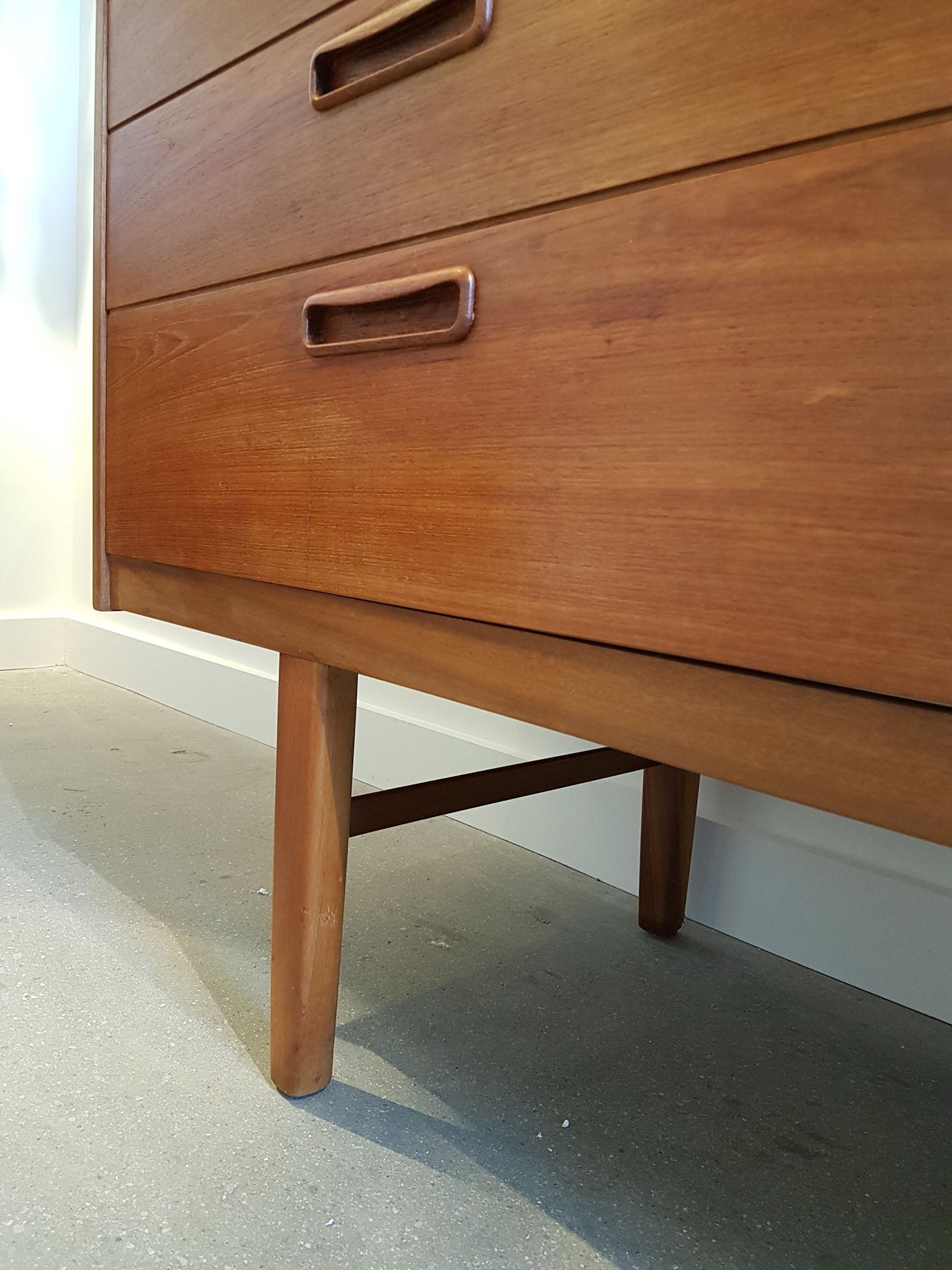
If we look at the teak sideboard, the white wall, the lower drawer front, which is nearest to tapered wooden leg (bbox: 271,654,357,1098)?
the teak sideboard

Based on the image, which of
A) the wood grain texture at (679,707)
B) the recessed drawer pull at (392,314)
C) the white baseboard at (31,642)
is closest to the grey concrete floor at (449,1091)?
the wood grain texture at (679,707)

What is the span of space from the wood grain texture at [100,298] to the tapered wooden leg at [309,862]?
0.27 metres

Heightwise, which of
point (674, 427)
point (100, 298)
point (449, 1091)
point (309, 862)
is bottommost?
point (449, 1091)

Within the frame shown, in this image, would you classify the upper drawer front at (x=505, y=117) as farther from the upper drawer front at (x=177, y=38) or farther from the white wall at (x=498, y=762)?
the white wall at (x=498, y=762)

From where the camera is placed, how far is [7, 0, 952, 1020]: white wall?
92 cm

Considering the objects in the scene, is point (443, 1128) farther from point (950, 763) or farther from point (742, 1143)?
point (950, 763)

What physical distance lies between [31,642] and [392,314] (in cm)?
198

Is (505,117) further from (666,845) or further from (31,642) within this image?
A: (31,642)

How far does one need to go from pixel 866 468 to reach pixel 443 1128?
0.55 m

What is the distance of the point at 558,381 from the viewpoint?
1.53ft

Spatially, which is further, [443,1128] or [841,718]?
[443,1128]

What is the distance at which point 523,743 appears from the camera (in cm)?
129

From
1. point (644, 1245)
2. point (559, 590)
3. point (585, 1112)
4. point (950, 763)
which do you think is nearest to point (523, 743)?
point (585, 1112)

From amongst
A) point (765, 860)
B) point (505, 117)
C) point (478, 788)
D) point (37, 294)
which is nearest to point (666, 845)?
point (765, 860)
